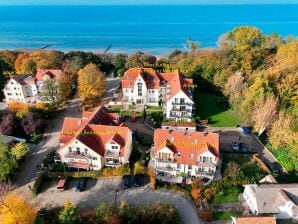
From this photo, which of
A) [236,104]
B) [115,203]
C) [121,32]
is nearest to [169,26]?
[121,32]

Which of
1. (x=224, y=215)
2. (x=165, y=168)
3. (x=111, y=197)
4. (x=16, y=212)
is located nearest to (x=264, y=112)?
(x=165, y=168)

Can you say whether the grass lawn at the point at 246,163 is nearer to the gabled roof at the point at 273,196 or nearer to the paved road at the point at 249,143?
the paved road at the point at 249,143

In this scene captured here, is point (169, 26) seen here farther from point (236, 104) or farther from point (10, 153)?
point (10, 153)

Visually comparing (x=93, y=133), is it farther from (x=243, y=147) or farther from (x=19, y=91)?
(x=19, y=91)

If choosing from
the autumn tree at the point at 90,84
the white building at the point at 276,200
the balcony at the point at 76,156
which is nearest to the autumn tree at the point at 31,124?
the balcony at the point at 76,156

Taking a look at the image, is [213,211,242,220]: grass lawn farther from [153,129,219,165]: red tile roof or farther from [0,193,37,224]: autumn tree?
[0,193,37,224]: autumn tree

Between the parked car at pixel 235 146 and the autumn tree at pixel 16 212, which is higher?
the parked car at pixel 235 146

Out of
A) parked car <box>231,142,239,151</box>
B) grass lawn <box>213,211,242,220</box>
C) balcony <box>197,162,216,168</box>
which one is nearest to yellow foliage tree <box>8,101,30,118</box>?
balcony <box>197,162,216,168</box>
